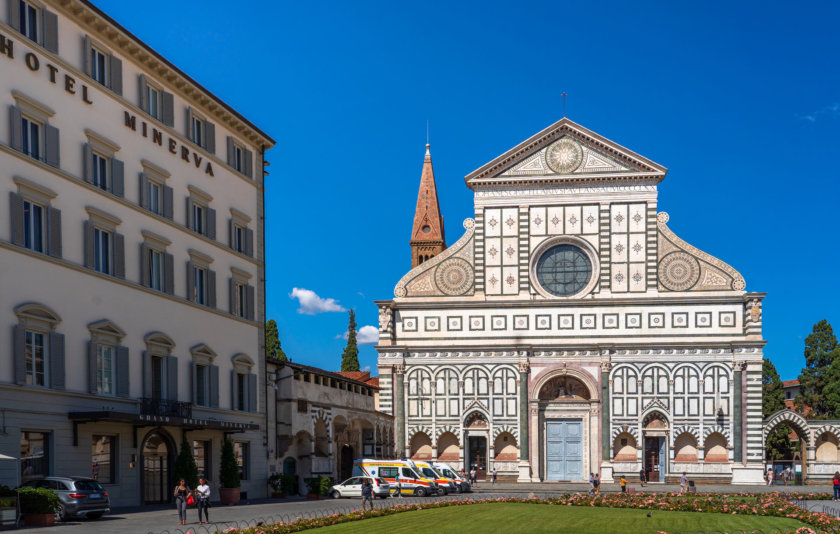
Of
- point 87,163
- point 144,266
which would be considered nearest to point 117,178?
point 87,163

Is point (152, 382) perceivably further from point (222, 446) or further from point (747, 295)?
point (747, 295)

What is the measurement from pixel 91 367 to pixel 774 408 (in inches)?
2548

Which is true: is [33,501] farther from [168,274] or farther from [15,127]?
[168,274]

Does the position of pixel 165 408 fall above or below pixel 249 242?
below

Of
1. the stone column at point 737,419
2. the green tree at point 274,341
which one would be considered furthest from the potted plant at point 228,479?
the green tree at point 274,341

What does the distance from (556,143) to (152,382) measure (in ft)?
130

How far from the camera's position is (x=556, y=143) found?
70.1 metres

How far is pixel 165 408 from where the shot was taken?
37656 millimetres

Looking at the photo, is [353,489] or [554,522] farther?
[353,489]

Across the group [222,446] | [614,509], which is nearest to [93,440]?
[222,446]

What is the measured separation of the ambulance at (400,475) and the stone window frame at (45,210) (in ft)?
75.4

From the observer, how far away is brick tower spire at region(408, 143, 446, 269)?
100688 mm

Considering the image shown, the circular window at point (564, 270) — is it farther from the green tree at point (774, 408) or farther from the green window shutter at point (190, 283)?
the green window shutter at point (190, 283)

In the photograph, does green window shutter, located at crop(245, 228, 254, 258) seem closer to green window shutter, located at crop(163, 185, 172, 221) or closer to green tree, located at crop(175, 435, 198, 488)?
green window shutter, located at crop(163, 185, 172, 221)
